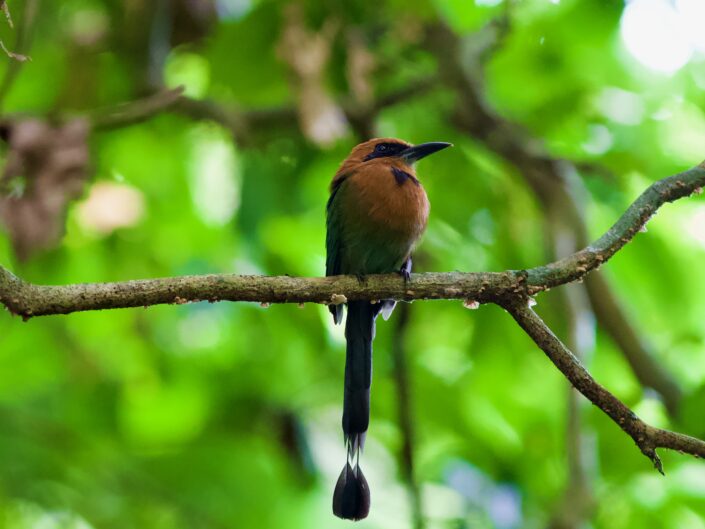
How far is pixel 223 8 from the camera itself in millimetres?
5133

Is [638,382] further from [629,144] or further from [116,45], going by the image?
[116,45]

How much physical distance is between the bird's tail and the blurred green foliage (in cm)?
86

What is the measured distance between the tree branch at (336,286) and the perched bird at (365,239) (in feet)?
3.08

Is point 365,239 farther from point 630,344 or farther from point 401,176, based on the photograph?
point 630,344

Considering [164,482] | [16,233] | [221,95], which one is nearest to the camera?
[16,233]

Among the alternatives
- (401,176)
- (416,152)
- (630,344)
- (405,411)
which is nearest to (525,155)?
(416,152)

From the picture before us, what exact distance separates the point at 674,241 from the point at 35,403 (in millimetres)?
3754

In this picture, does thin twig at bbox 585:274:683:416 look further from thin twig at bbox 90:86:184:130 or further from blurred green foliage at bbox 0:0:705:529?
thin twig at bbox 90:86:184:130

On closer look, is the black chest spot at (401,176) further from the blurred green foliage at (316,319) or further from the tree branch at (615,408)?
the tree branch at (615,408)

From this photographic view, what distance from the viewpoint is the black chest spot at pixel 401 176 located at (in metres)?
3.87

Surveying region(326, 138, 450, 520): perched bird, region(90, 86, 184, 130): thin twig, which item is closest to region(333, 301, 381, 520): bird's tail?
region(326, 138, 450, 520): perched bird

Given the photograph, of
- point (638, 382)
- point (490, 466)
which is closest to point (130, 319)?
point (490, 466)

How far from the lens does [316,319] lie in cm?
455

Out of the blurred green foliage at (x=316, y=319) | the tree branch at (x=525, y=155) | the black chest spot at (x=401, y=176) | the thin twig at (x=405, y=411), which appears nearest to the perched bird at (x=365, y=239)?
the black chest spot at (x=401, y=176)
